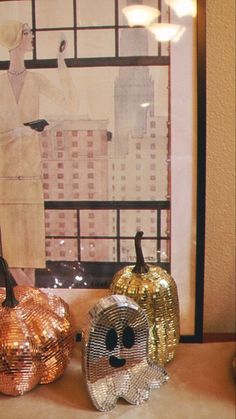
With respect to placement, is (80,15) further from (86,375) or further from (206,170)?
(86,375)

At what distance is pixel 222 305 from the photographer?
0.94 m

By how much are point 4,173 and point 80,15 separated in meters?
0.30

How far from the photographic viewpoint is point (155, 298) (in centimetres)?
77

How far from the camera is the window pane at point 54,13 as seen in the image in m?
0.82

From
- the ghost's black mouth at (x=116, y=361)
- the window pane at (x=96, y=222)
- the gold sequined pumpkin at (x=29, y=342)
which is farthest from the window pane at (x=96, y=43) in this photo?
the ghost's black mouth at (x=116, y=361)

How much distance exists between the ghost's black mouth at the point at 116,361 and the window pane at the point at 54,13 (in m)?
0.54

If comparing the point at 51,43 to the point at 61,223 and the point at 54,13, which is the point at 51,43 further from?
the point at 61,223

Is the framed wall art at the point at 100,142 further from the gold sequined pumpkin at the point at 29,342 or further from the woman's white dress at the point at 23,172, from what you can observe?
the gold sequined pumpkin at the point at 29,342

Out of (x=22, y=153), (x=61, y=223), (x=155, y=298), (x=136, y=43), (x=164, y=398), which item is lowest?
(x=164, y=398)

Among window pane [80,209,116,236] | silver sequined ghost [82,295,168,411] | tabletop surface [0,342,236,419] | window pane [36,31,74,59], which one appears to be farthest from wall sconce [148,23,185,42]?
tabletop surface [0,342,236,419]

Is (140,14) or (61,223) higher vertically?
(140,14)

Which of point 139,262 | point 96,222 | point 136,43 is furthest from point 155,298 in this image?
point 136,43

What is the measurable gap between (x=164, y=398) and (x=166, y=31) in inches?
22.7

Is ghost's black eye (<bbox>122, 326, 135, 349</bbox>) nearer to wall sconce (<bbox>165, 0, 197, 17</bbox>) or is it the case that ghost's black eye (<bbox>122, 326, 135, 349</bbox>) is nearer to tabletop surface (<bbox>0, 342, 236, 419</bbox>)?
tabletop surface (<bbox>0, 342, 236, 419</bbox>)
